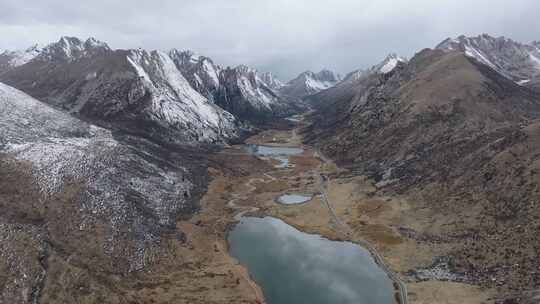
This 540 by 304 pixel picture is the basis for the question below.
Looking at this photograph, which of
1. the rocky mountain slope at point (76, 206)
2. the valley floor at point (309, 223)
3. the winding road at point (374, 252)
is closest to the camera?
the rocky mountain slope at point (76, 206)

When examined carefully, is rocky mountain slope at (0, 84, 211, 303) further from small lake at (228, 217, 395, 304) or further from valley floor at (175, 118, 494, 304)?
small lake at (228, 217, 395, 304)

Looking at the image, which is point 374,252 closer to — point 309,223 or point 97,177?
point 309,223

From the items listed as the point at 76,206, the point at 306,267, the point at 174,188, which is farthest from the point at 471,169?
the point at 76,206

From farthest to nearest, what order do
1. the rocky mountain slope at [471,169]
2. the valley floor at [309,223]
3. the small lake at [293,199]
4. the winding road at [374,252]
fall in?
the small lake at [293,199] < the rocky mountain slope at [471,169] < the valley floor at [309,223] < the winding road at [374,252]

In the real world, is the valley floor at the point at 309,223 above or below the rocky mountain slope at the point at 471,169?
below

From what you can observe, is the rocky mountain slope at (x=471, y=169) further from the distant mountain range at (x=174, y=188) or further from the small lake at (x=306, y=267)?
the small lake at (x=306, y=267)

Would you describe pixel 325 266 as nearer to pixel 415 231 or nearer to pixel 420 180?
pixel 415 231

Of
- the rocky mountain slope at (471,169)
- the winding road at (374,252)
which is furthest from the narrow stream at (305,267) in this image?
the rocky mountain slope at (471,169)
